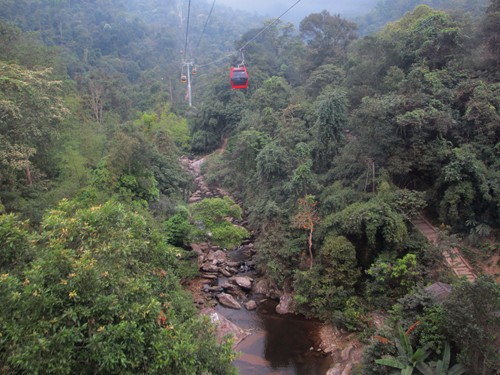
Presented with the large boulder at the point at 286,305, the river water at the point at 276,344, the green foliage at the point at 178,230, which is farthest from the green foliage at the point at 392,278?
the green foliage at the point at 178,230

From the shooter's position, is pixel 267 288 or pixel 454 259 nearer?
pixel 454 259

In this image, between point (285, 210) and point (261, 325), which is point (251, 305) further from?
point (285, 210)

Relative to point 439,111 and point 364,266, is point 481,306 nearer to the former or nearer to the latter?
point 364,266

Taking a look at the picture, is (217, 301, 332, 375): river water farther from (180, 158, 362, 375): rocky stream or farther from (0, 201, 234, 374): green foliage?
(0, 201, 234, 374): green foliage

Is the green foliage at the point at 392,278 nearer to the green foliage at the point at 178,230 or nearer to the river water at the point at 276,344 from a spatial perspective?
the river water at the point at 276,344

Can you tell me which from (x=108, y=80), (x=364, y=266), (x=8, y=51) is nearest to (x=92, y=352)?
(x=364, y=266)

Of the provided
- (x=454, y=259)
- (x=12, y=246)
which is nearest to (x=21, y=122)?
(x=12, y=246)

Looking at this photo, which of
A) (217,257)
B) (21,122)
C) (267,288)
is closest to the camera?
(21,122)
